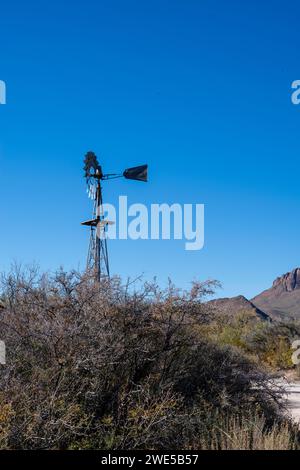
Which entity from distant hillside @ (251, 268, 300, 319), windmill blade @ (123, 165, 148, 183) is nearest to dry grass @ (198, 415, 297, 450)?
windmill blade @ (123, 165, 148, 183)

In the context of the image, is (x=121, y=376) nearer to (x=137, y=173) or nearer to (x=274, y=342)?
(x=137, y=173)

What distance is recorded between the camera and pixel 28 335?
827 centimetres

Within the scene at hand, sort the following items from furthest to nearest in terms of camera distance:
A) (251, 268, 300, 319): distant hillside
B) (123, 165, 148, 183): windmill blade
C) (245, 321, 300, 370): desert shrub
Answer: (251, 268, 300, 319): distant hillside < (245, 321, 300, 370): desert shrub < (123, 165, 148, 183): windmill blade

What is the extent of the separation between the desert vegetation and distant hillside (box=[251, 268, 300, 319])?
202ft

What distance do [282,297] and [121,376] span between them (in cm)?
8732

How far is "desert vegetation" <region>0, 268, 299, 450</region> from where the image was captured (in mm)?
7504

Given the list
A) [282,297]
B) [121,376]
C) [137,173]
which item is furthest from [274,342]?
[282,297]

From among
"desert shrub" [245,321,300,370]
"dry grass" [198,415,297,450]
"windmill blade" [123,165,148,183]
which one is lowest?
"dry grass" [198,415,297,450]

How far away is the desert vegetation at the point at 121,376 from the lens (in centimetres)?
750

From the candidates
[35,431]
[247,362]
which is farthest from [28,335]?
[247,362]

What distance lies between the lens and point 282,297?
92.9 m

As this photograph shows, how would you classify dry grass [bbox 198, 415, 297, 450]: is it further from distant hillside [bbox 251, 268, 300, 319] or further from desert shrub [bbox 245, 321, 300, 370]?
distant hillside [bbox 251, 268, 300, 319]

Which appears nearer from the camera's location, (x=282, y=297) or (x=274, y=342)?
(x=274, y=342)
